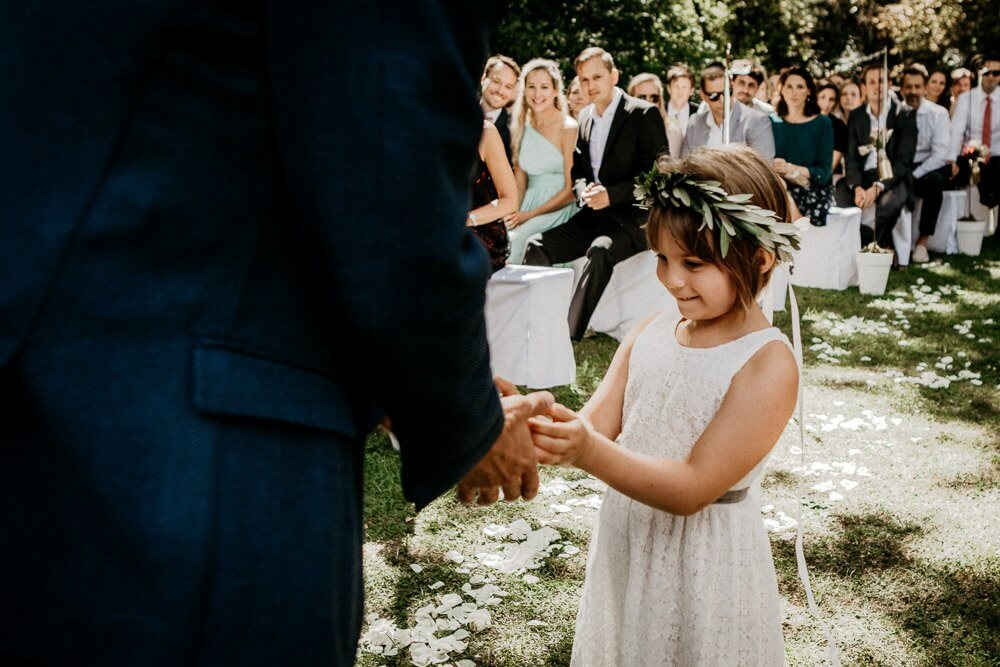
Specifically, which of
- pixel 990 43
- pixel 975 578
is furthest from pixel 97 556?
pixel 990 43

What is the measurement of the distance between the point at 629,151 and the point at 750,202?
17.4ft

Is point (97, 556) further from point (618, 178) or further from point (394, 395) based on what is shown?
point (618, 178)

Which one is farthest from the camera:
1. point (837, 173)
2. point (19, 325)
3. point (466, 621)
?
point (837, 173)

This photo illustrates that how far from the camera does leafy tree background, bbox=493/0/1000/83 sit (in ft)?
58.1

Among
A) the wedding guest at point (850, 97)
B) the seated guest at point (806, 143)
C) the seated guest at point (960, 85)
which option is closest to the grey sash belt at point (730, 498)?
the seated guest at point (806, 143)

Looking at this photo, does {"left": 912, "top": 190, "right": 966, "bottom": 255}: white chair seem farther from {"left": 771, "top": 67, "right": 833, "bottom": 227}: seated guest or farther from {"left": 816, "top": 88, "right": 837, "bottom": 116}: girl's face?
{"left": 771, "top": 67, "right": 833, "bottom": 227}: seated guest

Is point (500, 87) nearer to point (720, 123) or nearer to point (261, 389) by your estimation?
point (720, 123)

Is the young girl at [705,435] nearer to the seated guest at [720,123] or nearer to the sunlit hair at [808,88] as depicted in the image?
the seated guest at [720,123]

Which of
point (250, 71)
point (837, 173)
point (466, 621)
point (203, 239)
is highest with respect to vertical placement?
point (250, 71)

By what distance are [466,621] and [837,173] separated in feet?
32.6

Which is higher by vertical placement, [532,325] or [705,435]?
[705,435]

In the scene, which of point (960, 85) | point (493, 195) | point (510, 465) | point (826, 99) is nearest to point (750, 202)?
point (510, 465)

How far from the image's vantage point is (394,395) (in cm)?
118

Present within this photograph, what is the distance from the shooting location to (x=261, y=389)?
3.56 ft
